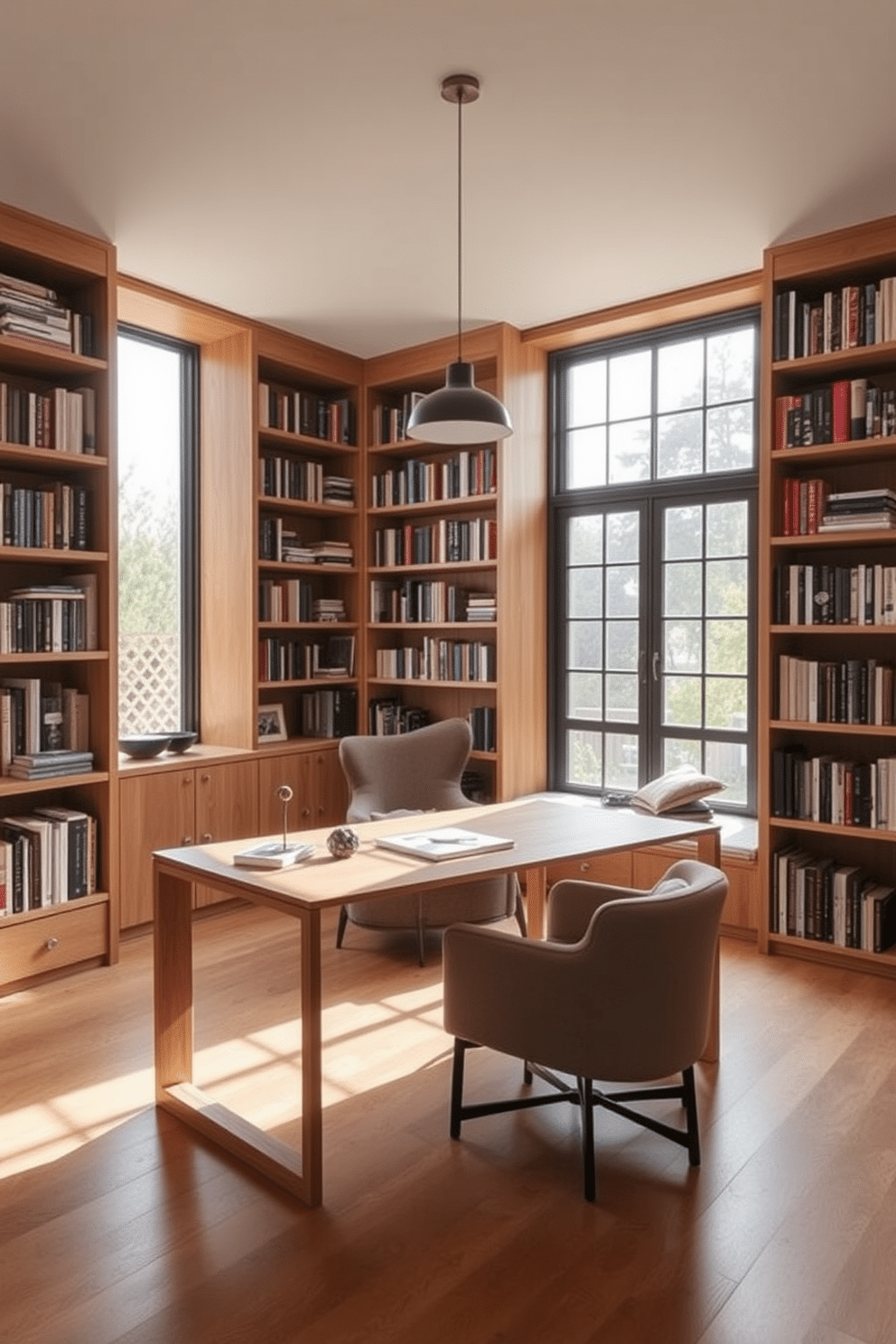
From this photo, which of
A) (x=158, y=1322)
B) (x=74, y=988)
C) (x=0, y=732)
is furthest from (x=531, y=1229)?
(x=0, y=732)

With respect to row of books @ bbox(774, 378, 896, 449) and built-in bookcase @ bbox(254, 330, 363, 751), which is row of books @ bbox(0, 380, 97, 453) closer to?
built-in bookcase @ bbox(254, 330, 363, 751)

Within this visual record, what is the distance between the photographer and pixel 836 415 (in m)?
4.06

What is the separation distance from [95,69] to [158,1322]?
3198 mm

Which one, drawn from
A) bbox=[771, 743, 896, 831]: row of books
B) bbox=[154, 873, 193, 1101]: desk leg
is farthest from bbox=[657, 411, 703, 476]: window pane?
bbox=[154, 873, 193, 1101]: desk leg

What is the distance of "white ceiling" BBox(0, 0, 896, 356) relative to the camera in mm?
2654

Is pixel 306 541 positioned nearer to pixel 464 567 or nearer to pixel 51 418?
pixel 464 567

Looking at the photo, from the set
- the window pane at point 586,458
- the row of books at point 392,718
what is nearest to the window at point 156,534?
the row of books at point 392,718

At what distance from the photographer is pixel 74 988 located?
386cm

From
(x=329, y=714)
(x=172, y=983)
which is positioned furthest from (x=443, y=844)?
(x=329, y=714)

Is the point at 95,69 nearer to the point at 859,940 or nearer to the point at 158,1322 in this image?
the point at 158,1322

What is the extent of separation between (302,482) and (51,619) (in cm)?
191

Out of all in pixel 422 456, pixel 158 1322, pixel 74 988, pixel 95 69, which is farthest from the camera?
pixel 422 456

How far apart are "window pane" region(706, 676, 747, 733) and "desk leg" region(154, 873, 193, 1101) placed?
2.93 metres

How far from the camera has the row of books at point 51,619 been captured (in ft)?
13.0
